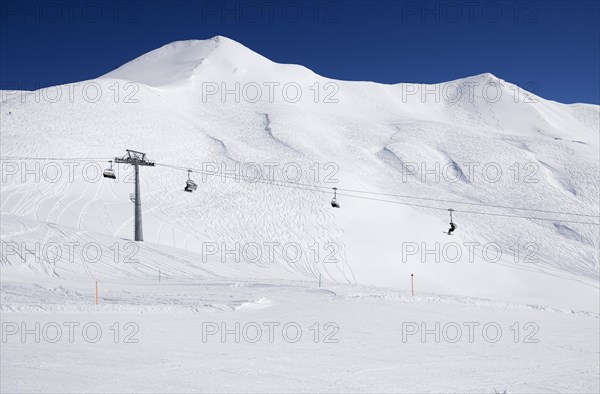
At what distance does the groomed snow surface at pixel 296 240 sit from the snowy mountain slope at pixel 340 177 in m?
0.29

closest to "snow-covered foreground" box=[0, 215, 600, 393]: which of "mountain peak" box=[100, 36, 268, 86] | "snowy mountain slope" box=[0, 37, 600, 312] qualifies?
"snowy mountain slope" box=[0, 37, 600, 312]

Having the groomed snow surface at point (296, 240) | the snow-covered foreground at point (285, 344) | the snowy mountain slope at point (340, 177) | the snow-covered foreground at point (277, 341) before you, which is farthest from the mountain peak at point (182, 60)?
the snow-covered foreground at point (285, 344)

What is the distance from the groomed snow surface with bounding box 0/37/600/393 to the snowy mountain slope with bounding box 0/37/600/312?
29cm

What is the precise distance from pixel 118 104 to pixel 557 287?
57.3 m

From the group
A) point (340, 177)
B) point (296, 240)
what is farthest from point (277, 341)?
point (340, 177)

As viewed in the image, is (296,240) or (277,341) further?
(296,240)

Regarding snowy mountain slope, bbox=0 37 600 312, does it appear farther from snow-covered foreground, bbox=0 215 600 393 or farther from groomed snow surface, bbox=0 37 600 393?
snow-covered foreground, bbox=0 215 600 393

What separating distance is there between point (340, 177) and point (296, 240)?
48.2 ft

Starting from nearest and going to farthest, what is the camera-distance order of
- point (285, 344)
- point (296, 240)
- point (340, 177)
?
point (285, 344) < point (296, 240) < point (340, 177)

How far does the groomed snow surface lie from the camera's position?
12.3 meters

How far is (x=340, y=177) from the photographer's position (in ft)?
184

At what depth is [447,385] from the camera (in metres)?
11.0

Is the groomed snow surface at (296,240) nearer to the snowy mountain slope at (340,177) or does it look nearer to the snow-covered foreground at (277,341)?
the snow-covered foreground at (277,341)

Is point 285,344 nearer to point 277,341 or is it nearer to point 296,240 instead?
point 277,341
